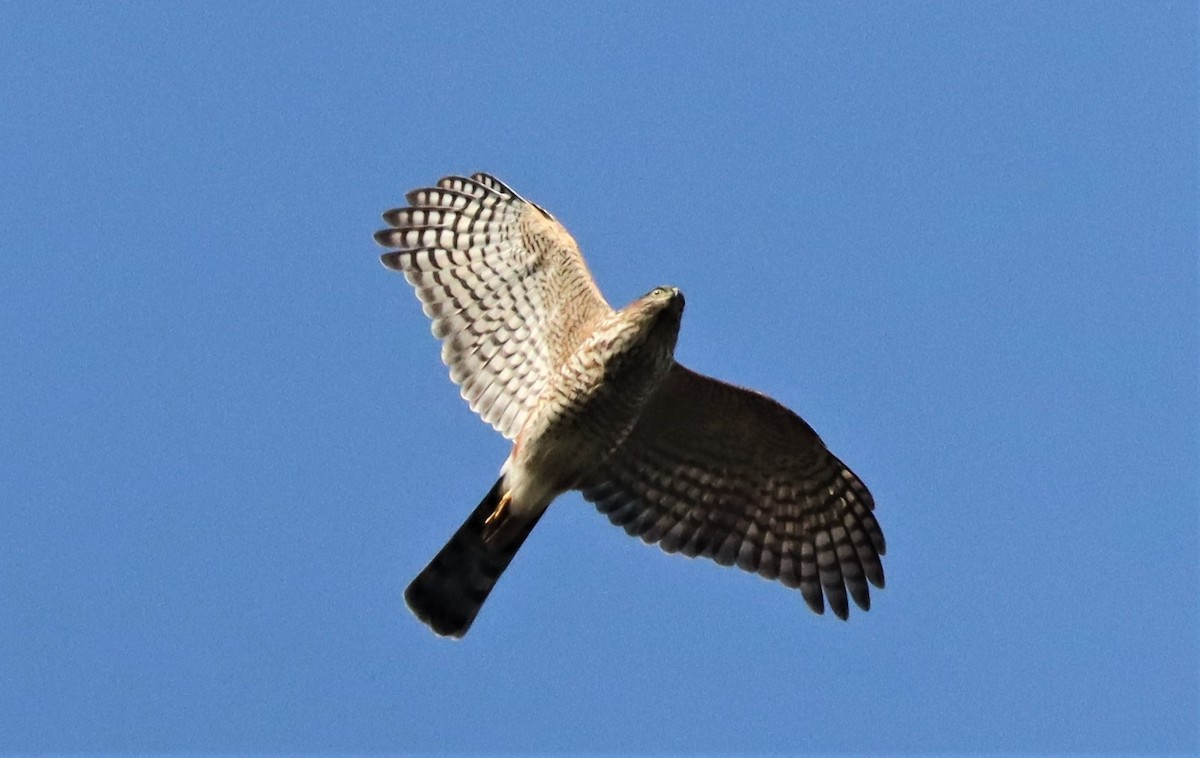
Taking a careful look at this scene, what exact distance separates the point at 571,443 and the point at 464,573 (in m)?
1.14

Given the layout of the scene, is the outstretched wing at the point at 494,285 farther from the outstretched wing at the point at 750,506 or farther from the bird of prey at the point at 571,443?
the outstretched wing at the point at 750,506

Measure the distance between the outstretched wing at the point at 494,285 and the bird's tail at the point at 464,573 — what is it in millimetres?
605

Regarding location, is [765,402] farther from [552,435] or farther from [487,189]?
[487,189]

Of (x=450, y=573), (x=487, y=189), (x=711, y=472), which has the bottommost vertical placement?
(x=450, y=573)

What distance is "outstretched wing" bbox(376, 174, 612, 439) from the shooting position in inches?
377

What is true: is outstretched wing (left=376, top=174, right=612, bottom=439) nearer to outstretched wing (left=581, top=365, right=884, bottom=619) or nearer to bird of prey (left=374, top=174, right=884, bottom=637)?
bird of prey (left=374, top=174, right=884, bottom=637)

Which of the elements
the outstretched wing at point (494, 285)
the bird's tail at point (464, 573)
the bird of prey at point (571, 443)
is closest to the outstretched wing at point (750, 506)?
the bird of prey at point (571, 443)

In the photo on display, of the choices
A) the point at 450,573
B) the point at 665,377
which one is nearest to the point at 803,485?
the point at 665,377

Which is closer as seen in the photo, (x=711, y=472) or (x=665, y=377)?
(x=665, y=377)

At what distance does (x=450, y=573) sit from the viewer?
9.63 metres

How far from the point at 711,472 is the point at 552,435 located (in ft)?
4.30

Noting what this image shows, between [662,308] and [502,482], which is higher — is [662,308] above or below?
above

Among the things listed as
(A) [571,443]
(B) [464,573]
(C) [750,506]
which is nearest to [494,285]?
(A) [571,443]

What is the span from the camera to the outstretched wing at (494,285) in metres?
9.59
